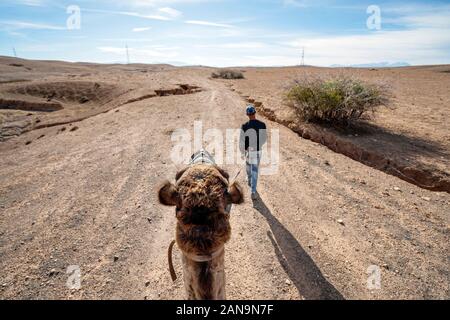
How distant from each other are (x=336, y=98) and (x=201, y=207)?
1092 cm

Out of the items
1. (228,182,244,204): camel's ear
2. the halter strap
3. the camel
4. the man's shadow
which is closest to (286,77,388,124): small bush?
the man's shadow

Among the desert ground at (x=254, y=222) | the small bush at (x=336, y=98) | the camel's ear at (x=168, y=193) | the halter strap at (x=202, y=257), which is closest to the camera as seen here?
the halter strap at (x=202, y=257)

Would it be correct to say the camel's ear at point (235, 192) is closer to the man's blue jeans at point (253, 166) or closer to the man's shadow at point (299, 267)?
the man's shadow at point (299, 267)

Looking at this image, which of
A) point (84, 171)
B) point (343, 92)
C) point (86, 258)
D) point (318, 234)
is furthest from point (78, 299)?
point (343, 92)

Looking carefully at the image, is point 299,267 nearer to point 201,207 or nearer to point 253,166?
point 253,166

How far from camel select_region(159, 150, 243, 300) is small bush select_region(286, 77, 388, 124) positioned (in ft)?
35.1

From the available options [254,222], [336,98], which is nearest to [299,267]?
[254,222]

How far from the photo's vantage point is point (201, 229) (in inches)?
76.2

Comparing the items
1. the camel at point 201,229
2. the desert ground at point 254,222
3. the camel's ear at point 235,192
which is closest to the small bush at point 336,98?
the desert ground at point 254,222

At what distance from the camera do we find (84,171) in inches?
334

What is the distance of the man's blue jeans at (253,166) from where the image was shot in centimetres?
643

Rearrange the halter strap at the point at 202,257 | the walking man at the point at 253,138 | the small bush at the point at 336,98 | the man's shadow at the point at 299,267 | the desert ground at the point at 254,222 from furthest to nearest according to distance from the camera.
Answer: the small bush at the point at 336,98 → the walking man at the point at 253,138 → the desert ground at the point at 254,222 → the man's shadow at the point at 299,267 → the halter strap at the point at 202,257

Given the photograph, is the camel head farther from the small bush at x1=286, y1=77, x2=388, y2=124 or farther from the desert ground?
Result: the small bush at x1=286, y1=77, x2=388, y2=124

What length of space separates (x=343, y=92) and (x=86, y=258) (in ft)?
36.0
